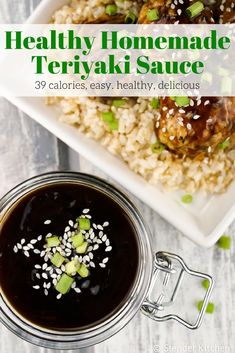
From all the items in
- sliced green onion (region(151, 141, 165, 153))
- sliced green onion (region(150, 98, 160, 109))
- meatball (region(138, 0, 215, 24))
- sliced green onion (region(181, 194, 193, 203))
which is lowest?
sliced green onion (region(181, 194, 193, 203))

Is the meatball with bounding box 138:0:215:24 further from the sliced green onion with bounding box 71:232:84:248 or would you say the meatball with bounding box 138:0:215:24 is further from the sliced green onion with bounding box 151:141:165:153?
the sliced green onion with bounding box 71:232:84:248

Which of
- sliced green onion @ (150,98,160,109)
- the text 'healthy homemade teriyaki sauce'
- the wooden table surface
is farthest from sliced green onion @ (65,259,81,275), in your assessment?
sliced green onion @ (150,98,160,109)

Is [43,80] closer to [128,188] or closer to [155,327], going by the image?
[128,188]

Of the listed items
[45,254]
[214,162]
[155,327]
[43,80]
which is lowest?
[155,327]

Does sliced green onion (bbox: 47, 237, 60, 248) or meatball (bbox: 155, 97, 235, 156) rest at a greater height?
meatball (bbox: 155, 97, 235, 156)

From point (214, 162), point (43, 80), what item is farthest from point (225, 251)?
point (43, 80)
